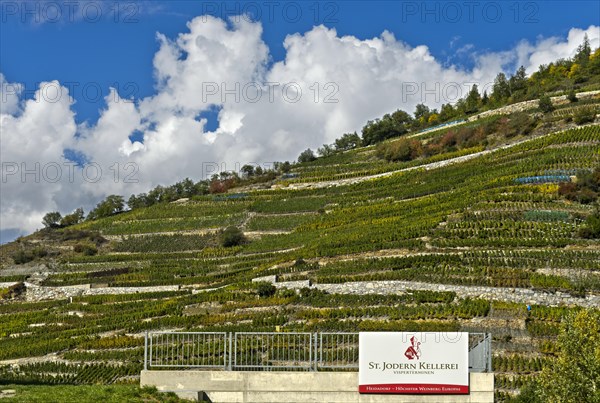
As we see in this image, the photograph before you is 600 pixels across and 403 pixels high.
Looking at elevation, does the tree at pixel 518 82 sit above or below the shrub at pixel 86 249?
above

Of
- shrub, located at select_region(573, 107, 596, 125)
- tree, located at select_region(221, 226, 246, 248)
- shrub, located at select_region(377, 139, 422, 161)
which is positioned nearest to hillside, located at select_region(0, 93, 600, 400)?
tree, located at select_region(221, 226, 246, 248)

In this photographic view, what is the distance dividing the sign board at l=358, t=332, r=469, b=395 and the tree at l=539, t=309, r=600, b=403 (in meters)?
2.43

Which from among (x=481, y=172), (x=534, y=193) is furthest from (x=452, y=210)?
(x=481, y=172)

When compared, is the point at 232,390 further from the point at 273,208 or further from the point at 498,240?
the point at 273,208

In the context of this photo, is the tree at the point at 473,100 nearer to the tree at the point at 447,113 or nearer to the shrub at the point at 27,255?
the tree at the point at 447,113

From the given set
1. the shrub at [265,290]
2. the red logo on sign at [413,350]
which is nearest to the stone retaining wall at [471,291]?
the shrub at [265,290]

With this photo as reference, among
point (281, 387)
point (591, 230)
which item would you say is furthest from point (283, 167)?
point (281, 387)

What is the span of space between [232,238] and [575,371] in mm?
55909

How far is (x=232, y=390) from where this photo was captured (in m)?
20.9

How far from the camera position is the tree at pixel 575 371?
19609 millimetres

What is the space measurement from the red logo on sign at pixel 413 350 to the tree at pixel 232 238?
178ft

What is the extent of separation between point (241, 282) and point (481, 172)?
33725 millimetres

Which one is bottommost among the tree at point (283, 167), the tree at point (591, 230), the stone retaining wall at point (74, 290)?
the stone retaining wall at point (74, 290)

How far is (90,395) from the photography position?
729 inches
